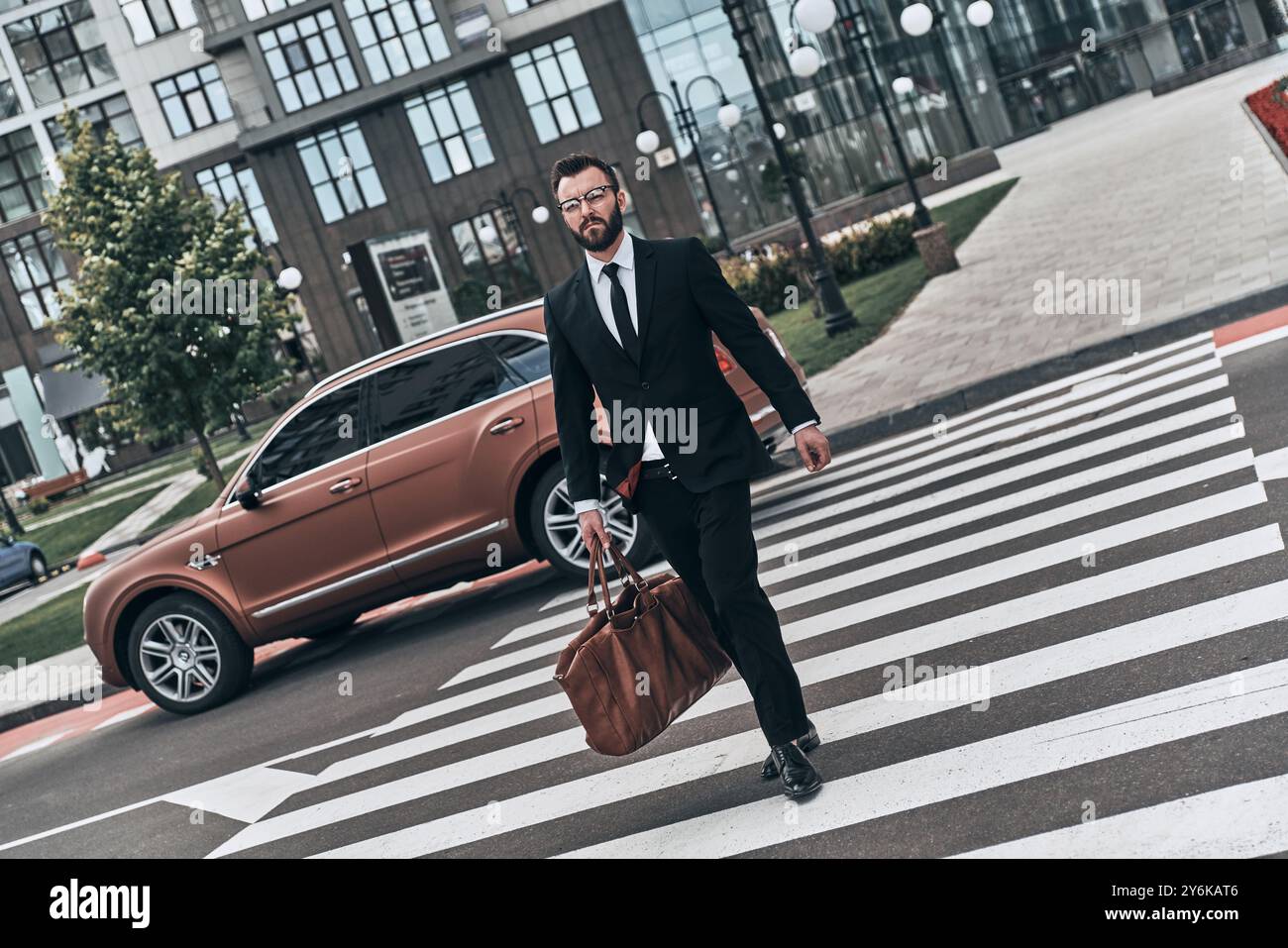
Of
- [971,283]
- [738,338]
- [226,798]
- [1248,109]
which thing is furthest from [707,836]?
[1248,109]

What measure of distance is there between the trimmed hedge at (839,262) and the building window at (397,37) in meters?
28.6

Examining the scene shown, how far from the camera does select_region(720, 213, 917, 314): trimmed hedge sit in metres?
24.9

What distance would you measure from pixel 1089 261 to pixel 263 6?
4188 cm

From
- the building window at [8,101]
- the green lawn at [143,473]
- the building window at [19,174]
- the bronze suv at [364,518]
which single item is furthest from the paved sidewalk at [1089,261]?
the building window at [8,101]

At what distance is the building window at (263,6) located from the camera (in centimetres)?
4978

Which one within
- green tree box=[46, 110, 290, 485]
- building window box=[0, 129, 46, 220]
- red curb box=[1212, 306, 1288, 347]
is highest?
building window box=[0, 129, 46, 220]

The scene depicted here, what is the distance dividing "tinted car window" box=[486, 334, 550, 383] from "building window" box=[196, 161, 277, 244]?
1775 inches

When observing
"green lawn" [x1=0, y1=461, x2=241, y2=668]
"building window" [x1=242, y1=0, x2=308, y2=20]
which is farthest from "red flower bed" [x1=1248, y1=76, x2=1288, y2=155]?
"building window" [x1=242, y1=0, x2=308, y2=20]

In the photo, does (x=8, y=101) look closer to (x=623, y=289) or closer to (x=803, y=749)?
(x=623, y=289)

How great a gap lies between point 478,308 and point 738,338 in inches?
1571

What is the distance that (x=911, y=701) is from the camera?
5.30 m

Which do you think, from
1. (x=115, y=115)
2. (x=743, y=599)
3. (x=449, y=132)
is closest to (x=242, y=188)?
(x=115, y=115)

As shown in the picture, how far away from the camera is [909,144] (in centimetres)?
5416

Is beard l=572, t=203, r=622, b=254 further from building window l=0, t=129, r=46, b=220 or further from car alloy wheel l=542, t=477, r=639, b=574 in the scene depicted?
building window l=0, t=129, r=46, b=220
